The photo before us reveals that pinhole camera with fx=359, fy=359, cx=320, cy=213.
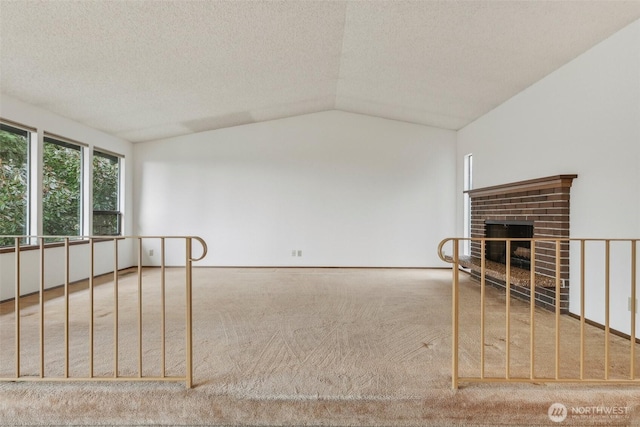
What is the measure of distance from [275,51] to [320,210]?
3045 mm

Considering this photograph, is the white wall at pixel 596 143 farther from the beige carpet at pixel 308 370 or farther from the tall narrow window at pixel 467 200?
the tall narrow window at pixel 467 200

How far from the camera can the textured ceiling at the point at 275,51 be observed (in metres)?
2.77

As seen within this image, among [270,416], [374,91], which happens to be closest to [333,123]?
[374,91]

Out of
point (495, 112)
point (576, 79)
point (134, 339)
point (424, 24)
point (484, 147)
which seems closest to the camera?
point (134, 339)

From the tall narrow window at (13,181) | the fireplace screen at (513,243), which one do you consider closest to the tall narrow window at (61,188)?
the tall narrow window at (13,181)

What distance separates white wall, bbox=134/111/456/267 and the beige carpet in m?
2.66

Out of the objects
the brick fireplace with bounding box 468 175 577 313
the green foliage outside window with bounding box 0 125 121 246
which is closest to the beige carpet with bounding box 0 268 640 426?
the brick fireplace with bounding box 468 175 577 313

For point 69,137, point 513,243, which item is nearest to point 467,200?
point 513,243

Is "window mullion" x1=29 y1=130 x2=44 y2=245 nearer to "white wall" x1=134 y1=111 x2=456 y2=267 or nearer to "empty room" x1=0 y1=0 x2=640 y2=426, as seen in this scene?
"empty room" x1=0 y1=0 x2=640 y2=426

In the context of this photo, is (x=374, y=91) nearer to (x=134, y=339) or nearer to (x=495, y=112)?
(x=495, y=112)

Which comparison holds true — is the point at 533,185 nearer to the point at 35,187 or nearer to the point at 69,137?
the point at 35,187

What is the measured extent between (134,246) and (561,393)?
6.54 m

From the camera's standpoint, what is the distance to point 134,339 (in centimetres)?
263

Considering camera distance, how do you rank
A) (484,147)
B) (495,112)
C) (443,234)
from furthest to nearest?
(443,234)
(484,147)
(495,112)
